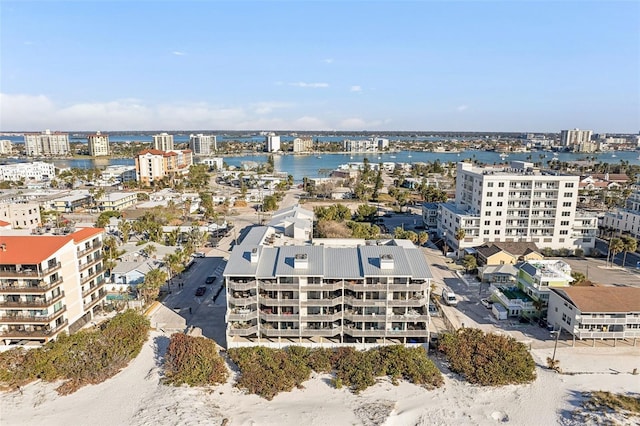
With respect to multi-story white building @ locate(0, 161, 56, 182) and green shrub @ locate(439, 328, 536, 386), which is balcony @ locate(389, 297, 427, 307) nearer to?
green shrub @ locate(439, 328, 536, 386)

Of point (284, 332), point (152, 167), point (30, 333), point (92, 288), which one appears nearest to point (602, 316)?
point (284, 332)

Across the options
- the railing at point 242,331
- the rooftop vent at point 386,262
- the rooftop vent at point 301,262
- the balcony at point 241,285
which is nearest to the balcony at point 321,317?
the rooftop vent at point 301,262

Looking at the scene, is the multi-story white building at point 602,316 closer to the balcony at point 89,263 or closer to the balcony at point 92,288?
the balcony at point 92,288

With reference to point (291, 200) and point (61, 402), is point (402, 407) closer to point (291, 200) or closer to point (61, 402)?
point (61, 402)

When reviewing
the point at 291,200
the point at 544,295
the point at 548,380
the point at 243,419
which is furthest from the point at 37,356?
the point at 291,200

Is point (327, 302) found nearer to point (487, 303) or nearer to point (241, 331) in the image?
point (241, 331)

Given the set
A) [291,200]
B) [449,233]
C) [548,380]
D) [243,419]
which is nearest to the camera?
[243,419]

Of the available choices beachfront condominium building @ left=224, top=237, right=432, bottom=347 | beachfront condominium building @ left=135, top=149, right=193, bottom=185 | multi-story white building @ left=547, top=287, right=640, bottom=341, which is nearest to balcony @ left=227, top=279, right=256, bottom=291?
beachfront condominium building @ left=224, top=237, right=432, bottom=347
